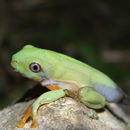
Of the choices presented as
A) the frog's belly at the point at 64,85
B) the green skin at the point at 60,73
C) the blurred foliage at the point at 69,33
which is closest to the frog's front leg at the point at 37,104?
the green skin at the point at 60,73

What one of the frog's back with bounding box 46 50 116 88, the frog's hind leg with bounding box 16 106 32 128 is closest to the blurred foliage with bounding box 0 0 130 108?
the frog's back with bounding box 46 50 116 88

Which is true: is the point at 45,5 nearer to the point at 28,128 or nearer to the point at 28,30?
the point at 28,30

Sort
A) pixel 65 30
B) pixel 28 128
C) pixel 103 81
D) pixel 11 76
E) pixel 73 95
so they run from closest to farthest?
A: pixel 28 128, pixel 73 95, pixel 103 81, pixel 11 76, pixel 65 30

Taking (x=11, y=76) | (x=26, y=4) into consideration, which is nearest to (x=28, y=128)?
(x=11, y=76)

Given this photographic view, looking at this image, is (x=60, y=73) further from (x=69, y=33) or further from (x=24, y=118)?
(x=69, y=33)

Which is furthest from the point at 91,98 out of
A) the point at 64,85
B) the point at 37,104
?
the point at 37,104

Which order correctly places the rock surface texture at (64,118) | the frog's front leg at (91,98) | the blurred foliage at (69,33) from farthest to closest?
1. the blurred foliage at (69,33)
2. the frog's front leg at (91,98)
3. the rock surface texture at (64,118)

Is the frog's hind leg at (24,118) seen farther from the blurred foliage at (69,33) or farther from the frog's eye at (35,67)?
the blurred foliage at (69,33)
